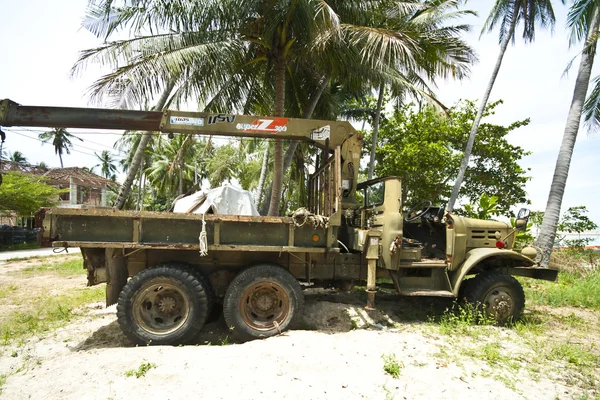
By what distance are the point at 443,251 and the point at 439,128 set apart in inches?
446

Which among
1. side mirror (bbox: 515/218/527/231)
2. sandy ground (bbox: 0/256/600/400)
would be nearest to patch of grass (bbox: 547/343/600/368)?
sandy ground (bbox: 0/256/600/400)

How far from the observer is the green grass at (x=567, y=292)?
764 centimetres

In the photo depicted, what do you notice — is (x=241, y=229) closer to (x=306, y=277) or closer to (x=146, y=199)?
(x=306, y=277)

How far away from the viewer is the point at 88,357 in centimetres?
423

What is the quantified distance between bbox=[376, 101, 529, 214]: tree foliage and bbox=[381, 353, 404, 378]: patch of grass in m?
12.1

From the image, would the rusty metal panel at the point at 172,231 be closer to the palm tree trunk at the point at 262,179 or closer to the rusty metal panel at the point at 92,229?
the rusty metal panel at the point at 92,229

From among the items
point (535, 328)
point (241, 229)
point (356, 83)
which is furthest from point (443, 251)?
point (356, 83)

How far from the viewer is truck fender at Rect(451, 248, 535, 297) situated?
5.46m

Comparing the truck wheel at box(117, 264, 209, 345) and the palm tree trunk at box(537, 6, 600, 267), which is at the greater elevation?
the palm tree trunk at box(537, 6, 600, 267)

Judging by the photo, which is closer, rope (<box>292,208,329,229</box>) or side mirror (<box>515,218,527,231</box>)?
rope (<box>292,208,329,229</box>)

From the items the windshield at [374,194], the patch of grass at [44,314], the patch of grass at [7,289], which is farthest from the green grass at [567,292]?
the patch of grass at [7,289]

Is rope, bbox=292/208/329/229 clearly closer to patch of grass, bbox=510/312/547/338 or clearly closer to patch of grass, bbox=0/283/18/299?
patch of grass, bbox=510/312/547/338

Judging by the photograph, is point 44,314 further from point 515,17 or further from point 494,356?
point 515,17

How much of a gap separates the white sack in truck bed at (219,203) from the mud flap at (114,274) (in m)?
1.00
